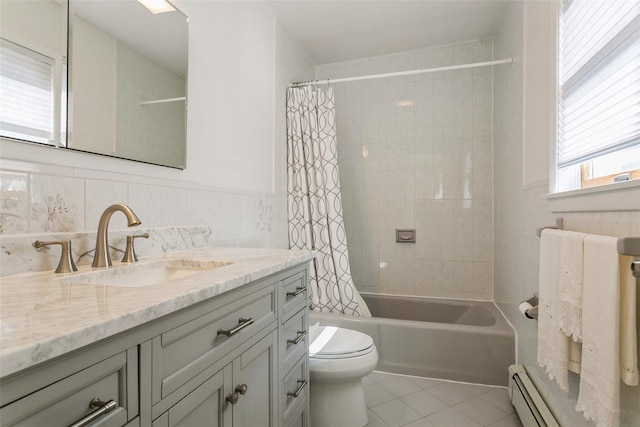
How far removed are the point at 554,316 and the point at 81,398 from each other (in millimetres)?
1323

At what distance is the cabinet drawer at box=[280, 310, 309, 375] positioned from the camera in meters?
1.18

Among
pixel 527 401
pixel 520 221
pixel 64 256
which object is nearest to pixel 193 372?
pixel 64 256

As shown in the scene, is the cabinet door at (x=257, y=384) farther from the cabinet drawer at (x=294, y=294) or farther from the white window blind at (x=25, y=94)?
the white window blind at (x=25, y=94)

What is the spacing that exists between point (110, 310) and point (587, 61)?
1.61 metres

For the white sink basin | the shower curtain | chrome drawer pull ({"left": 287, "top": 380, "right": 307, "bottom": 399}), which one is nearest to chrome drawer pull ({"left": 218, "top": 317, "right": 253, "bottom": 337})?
the white sink basin

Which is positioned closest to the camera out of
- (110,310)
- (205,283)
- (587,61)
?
(110,310)

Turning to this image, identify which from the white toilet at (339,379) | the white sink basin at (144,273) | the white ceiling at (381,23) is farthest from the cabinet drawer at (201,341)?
the white ceiling at (381,23)

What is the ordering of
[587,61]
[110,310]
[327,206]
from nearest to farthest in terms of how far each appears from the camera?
1. [110,310]
2. [587,61]
3. [327,206]

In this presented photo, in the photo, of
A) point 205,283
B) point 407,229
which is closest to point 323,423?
point 205,283

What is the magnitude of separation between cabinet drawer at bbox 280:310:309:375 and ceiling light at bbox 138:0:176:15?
1.35 m

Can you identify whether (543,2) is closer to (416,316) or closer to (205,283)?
(205,283)

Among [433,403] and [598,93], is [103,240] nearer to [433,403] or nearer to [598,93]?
A: [598,93]

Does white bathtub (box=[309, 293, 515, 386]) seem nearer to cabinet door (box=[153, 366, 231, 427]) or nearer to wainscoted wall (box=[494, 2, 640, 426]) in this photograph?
wainscoted wall (box=[494, 2, 640, 426])

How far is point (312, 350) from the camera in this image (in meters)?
1.61
